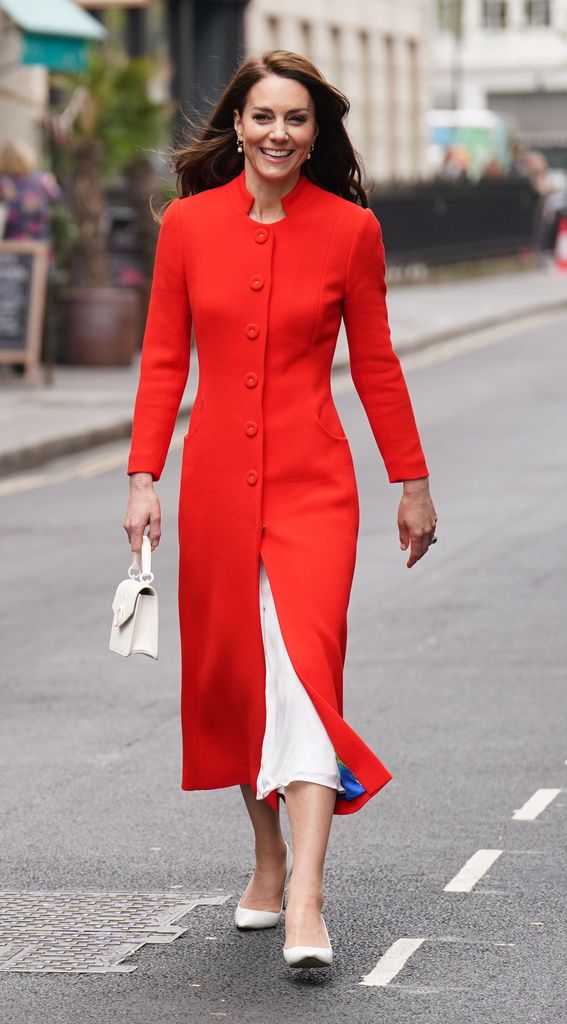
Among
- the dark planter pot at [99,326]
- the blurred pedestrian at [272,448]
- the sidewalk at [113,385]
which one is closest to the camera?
the blurred pedestrian at [272,448]

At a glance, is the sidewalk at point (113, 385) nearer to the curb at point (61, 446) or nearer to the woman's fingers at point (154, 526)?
the curb at point (61, 446)

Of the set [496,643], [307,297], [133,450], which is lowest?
[496,643]

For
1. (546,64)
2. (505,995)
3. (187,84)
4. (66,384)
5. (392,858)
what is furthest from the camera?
(546,64)

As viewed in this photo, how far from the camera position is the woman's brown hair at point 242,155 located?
4621 millimetres

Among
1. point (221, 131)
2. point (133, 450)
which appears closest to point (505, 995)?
point (133, 450)

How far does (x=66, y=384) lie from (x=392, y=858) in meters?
13.0

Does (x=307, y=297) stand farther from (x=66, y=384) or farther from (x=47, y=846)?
(x=66, y=384)

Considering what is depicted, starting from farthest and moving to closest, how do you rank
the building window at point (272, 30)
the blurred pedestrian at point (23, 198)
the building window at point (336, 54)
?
the building window at point (336, 54) < the building window at point (272, 30) < the blurred pedestrian at point (23, 198)

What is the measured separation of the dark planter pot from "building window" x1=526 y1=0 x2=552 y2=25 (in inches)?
2816

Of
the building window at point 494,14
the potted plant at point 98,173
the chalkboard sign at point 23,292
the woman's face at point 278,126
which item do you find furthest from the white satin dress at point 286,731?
the building window at point 494,14

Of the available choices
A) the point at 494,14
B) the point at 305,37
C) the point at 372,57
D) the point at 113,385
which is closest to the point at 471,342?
the point at 113,385

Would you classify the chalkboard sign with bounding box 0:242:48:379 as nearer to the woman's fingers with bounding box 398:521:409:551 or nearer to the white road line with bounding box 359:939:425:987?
the woman's fingers with bounding box 398:521:409:551

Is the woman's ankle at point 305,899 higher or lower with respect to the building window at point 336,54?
higher

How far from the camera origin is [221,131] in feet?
15.6
